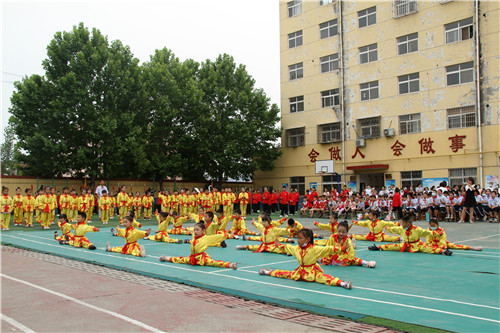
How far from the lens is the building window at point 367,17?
29984 mm

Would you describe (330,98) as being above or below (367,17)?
below

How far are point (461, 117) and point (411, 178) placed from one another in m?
4.69

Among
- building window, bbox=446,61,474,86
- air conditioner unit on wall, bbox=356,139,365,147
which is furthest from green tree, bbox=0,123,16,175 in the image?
building window, bbox=446,61,474,86

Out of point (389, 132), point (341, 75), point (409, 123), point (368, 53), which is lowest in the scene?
point (389, 132)

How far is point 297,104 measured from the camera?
112ft

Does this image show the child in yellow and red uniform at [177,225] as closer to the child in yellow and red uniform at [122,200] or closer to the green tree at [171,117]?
the child in yellow and red uniform at [122,200]

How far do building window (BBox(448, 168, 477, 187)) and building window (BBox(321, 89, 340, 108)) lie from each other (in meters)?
9.54

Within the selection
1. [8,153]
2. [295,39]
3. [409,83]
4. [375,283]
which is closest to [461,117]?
[409,83]

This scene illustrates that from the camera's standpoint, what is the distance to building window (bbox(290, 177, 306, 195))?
33781mm

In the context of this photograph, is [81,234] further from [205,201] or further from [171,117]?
[171,117]

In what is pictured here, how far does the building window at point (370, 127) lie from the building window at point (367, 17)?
6.70 metres

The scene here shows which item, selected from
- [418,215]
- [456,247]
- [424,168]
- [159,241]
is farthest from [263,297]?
[424,168]

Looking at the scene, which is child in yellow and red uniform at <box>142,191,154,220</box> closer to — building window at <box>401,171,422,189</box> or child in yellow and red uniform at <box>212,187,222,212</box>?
child in yellow and red uniform at <box>212,187,222,212</box>

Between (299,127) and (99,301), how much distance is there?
28922 mm
